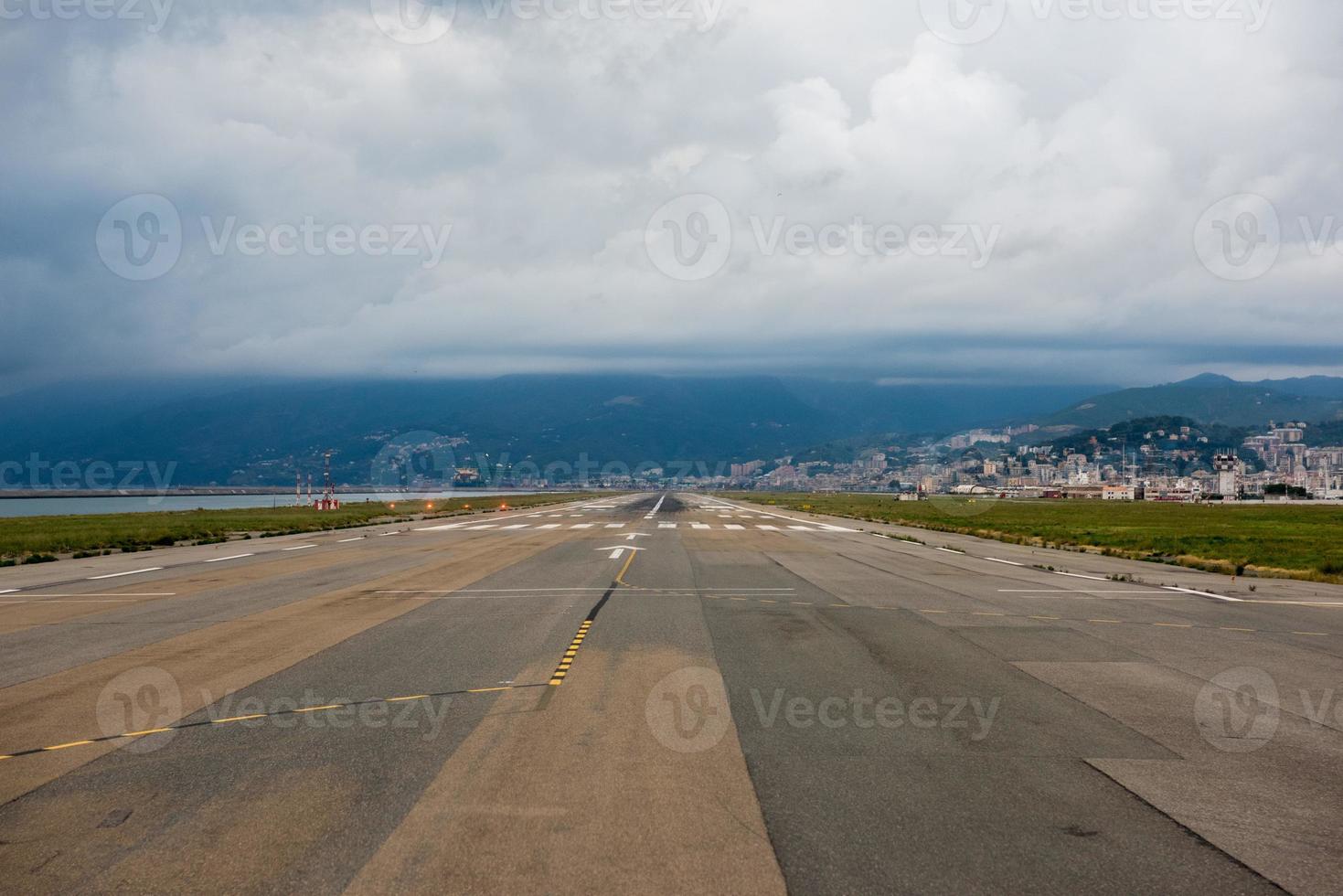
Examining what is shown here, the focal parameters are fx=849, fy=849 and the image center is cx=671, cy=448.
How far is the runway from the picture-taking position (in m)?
5.66

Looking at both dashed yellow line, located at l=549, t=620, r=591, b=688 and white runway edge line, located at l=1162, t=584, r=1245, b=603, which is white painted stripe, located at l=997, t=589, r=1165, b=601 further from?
dashed yellow line, located at l=549, t=620, r=591, b=688

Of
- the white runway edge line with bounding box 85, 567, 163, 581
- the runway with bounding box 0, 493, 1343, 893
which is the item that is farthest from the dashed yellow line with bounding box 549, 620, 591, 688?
the white runway edge line with bounding box 85, 567, 163, 581

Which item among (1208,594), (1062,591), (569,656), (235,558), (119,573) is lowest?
(1208,594)

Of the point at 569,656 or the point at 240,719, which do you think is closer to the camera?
the point at 240,719

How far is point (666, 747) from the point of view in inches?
324

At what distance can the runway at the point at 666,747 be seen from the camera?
566 cm

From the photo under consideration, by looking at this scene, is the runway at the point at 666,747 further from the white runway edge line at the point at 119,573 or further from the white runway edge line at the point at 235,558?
the white runway edge line at the point at 235,558

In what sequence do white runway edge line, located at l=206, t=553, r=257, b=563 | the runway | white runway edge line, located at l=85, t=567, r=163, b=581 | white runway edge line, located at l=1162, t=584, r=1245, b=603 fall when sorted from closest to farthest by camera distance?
the runway → white runway edge line, located at l=1162, t=584, r=1245, b=603 → white runway edge line, located at l=85, t=567, r=163, b=581 → white runway edge line, located at l=206, t=553, r=257, b=563

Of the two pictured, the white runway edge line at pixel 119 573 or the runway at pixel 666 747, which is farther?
the white runway edge line at pixel 119 573

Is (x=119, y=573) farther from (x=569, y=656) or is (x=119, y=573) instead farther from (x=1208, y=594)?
(x=1208, y=594)

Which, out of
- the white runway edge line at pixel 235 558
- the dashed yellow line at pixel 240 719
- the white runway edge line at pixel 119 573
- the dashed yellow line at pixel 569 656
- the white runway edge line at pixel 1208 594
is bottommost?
the white runway edge line at pixel 1208 594

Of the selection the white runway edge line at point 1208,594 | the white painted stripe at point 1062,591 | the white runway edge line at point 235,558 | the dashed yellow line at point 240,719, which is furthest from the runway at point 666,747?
the white runway edge line at point 235,558

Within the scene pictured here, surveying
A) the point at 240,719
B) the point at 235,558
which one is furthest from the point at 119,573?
the point at 240,719

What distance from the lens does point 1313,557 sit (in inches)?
1240
